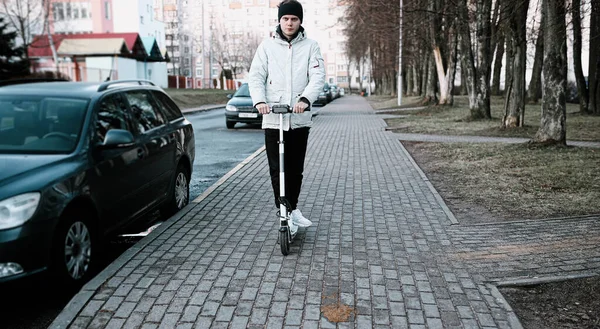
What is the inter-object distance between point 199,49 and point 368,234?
245 feet

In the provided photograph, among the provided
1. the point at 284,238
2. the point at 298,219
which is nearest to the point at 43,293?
the point at 284,238

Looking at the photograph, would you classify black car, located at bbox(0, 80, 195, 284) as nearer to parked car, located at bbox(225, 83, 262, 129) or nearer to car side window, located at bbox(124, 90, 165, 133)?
car side window, located at bbox(124, 90, 165, 133)

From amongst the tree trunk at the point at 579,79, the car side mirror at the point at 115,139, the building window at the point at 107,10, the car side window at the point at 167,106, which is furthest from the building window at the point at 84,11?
the car side mirror at the point at 115,139

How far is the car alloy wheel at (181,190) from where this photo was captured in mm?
6887

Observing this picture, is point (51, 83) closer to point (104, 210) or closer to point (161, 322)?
point (104, 210)

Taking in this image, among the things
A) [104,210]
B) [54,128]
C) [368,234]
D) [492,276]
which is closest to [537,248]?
[492,276]

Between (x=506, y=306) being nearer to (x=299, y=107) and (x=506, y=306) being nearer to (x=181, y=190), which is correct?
(x=299, y=107)

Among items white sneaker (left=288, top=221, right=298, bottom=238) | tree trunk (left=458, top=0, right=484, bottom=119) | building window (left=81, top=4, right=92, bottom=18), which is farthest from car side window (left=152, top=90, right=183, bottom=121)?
building window (left=81, top=4, right=92, bottom=18)

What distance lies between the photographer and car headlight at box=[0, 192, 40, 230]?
12.5 ft

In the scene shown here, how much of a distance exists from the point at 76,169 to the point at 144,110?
179 centimetres

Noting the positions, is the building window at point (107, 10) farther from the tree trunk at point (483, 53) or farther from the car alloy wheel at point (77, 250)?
the car alloy wheel at point (77, 250)

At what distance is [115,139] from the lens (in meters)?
4.92

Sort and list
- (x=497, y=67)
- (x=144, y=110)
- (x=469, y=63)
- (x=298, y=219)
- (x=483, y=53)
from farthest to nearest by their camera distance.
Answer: (x=497, y=67), (x=469, y=63), (x=483, y=53), (x=144, y=110), (x=298, y=219)

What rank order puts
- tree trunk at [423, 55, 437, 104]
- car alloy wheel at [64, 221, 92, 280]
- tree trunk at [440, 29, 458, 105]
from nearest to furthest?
car alloy wheel at [64, 221, 92, 280], tree trunk at [440, 29, 458, 105], tree trunk at [423, 55, 437, 104]
